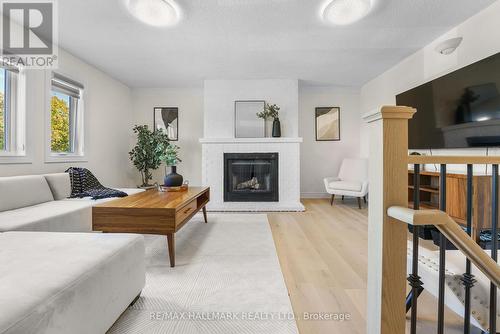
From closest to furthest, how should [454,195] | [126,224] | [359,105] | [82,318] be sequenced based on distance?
[82,318] < [126,224] < [454,195] < [359,105]

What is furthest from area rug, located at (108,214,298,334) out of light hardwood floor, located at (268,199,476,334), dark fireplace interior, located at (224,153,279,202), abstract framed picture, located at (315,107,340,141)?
abstract framed picture, located at (315,107,340,141)

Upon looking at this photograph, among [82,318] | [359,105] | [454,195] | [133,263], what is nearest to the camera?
[82,318]

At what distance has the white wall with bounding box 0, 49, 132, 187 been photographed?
2.93 meters

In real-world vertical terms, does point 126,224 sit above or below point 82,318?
above

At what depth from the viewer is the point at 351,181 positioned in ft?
14.8

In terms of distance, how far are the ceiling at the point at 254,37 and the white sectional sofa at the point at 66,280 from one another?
2.16m

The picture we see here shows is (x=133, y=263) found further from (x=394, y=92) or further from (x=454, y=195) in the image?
(x=394, y=92)

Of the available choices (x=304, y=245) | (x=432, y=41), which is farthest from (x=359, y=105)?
(x=304, y=245)

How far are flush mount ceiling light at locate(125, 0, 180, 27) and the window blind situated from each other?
1.68 metres

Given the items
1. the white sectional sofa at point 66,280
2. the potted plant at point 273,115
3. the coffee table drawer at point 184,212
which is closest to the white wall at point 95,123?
the white sectional sofa at point 66,280

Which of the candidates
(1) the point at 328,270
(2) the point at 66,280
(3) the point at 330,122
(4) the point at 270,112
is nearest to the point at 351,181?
(3) the point at 330,122

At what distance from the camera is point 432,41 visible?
→ 10.0 ft

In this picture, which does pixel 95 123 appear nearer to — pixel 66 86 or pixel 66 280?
pixel 66 86

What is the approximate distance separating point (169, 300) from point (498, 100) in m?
3.08
